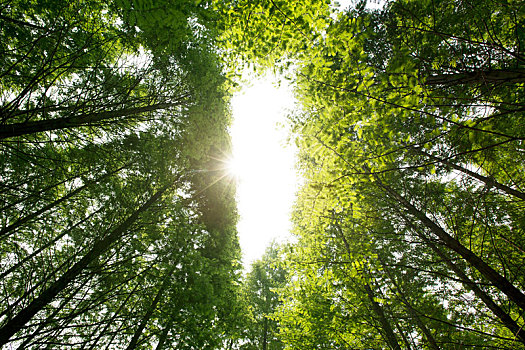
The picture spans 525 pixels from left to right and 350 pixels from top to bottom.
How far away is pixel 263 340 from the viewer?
37.9 feet

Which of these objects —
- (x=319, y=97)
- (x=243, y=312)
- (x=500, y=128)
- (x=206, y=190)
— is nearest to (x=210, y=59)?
(x=319, y=97)

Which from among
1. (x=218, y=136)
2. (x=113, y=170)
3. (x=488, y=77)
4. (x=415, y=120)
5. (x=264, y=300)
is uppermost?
(x=264, y=300)

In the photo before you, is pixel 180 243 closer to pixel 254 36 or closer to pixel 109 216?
pixel 109 216

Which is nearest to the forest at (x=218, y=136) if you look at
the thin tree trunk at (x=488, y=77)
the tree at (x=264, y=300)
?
the thin tree trunk at (x=488, y=77)

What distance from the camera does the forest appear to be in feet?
6.81

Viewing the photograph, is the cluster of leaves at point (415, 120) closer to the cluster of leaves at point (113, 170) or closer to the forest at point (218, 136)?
the forest at point (218, 136)

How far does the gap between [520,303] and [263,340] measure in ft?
41.9

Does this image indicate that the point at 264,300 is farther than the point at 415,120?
Yes

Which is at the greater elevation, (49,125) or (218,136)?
(218,136)

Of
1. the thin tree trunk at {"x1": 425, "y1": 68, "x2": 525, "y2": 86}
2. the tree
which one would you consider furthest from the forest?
the tree

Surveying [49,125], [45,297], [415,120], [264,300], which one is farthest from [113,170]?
[264,300]

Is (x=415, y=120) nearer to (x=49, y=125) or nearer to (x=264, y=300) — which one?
(x=49, y=125)

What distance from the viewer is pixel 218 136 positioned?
225 inches

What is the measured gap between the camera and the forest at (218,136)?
2.08 metres
